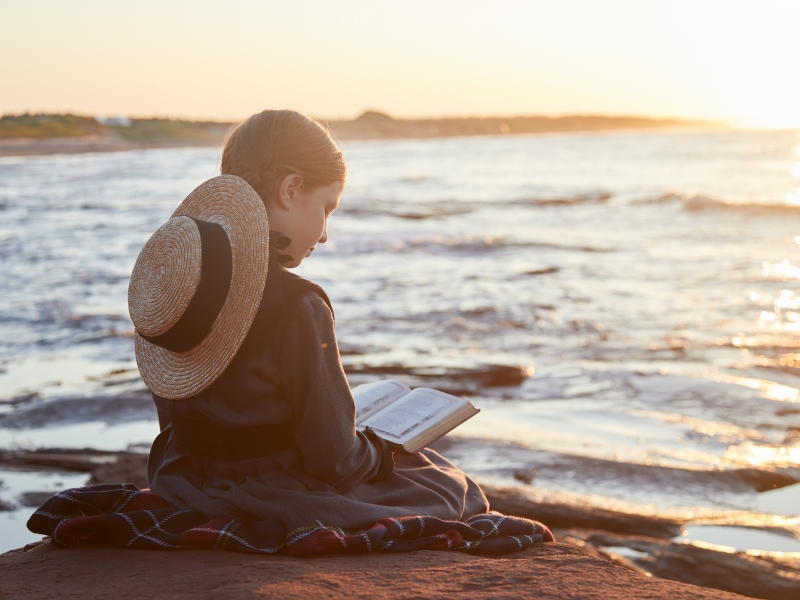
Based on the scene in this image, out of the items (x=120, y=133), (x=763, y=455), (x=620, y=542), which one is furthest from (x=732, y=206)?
(x=120, y=133)

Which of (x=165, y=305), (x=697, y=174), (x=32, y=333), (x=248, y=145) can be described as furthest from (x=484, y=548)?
(x=697, y=174)

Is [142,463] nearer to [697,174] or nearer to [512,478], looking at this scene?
[512,478]

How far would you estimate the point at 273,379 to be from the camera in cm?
239

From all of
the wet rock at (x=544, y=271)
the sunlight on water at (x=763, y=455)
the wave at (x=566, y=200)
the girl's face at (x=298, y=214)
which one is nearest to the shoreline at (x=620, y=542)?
the sunlight on water at (x=763, y=455)

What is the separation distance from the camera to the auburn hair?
2.45m

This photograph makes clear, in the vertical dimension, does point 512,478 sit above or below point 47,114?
below

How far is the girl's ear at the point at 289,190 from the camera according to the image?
8.06ft

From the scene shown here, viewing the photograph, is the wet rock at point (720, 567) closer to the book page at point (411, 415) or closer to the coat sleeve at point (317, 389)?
the book page at point (411, 415)

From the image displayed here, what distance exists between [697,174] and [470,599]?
36828 millimetres

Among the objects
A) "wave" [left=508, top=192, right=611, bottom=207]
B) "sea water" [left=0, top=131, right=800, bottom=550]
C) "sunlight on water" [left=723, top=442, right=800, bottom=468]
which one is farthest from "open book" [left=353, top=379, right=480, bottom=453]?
"wave" [left=508, top=192, right=611, bottom=207]

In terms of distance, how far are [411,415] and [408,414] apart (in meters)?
0.02

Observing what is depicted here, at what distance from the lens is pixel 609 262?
42.7ft

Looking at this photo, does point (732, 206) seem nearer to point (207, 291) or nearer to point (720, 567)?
point (720, 567)

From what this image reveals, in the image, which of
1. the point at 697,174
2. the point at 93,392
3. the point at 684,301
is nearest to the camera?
the point at 93,392
